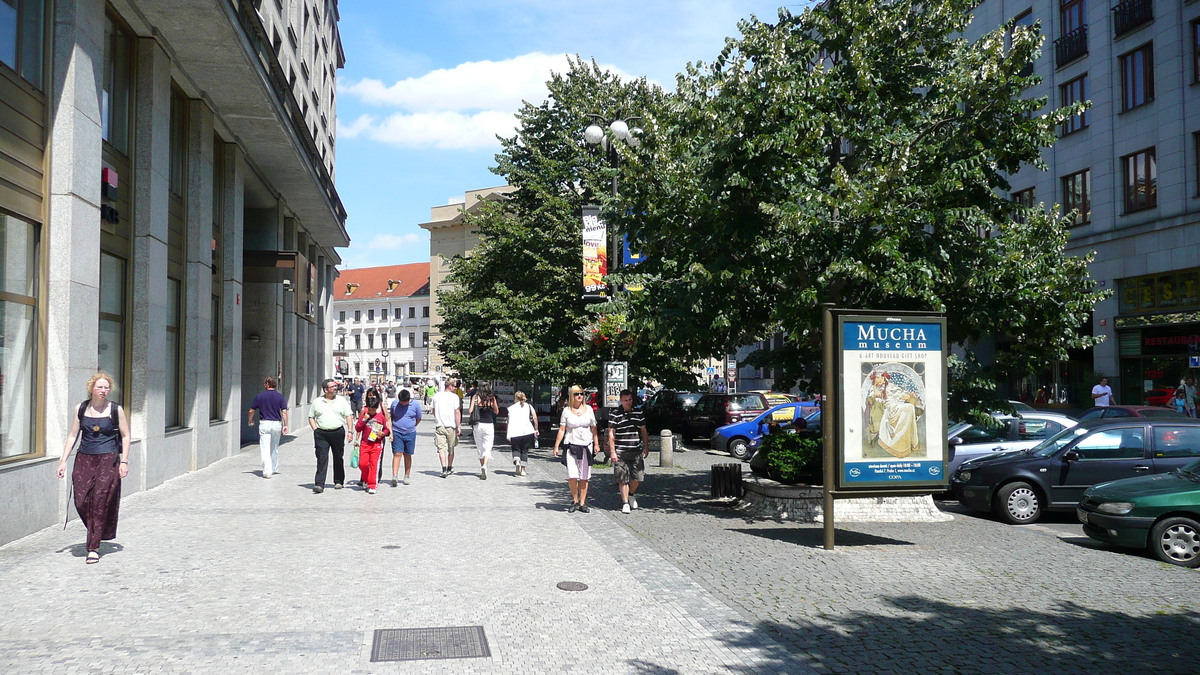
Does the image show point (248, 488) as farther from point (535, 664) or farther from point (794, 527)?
point (535, 664)

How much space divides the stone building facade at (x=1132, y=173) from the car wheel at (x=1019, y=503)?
13.8 metres

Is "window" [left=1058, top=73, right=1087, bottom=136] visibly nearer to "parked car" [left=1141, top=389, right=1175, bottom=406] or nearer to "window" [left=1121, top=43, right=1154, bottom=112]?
"window" [left=1121, top=43, right=1154, bottom=112]

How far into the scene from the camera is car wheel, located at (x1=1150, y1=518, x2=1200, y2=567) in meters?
9.71

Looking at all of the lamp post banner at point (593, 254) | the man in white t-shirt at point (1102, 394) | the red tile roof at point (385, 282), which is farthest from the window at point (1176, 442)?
the red tile roof at point (385, 282)

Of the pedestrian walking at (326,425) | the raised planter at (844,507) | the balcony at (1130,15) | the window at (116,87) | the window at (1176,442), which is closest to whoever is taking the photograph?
the raised planter at (844,507)

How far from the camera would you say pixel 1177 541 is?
981 cm

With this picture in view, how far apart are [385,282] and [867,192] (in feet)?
357

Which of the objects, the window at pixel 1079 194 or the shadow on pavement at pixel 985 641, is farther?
the window at pixel 1079 194

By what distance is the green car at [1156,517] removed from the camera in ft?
32.1

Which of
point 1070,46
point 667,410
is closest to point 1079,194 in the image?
point 1070,46

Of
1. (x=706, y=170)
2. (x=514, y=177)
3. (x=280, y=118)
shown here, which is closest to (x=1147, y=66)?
(x=514, y=177)

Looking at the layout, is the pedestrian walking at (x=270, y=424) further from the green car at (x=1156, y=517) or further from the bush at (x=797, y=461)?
the green car at (x=1156, y=517)

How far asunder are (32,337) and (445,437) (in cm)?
789

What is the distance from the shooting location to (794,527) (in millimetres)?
11734
